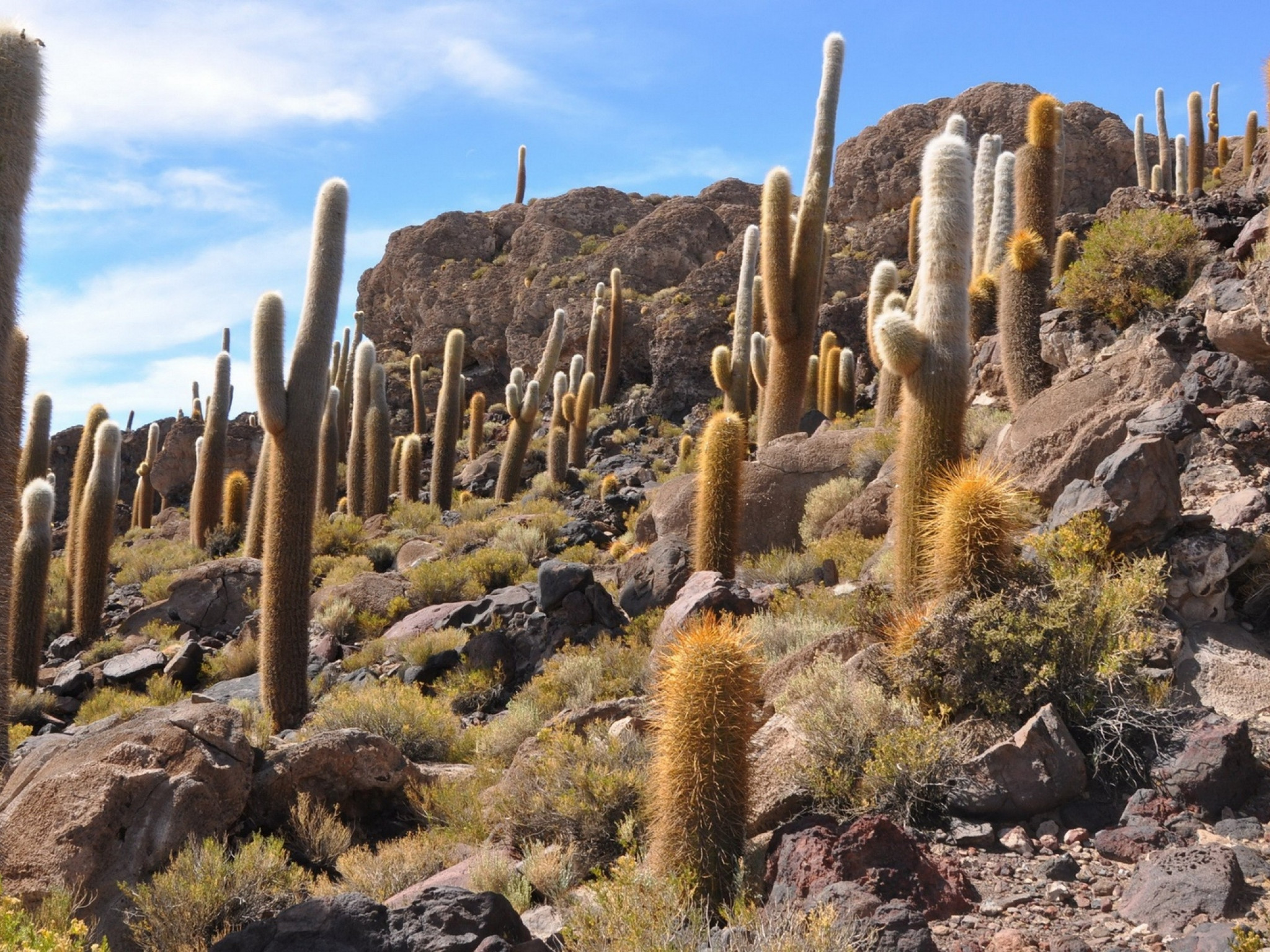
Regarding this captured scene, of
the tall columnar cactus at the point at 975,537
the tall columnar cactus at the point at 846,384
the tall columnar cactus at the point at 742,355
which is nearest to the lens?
the tall columnar cactus at the point at 975,537

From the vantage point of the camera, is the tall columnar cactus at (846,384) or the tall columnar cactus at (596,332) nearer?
the tall columnar cactus at (846,384)

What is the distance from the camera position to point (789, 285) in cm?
1491

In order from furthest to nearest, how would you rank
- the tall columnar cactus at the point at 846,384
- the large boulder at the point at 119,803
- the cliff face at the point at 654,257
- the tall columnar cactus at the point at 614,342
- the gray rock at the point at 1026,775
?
the tall columnar cactus at the point at 614,342 < the cliff face at the point at 654,257 < the tall columnar cactus at the point at 846,384 < the large boulder at the point at 119,803 < the gray rock at the point at 1026,775

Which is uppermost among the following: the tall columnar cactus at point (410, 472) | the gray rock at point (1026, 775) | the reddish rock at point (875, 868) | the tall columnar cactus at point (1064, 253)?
the tall columnar cactus at point (1064, 253)

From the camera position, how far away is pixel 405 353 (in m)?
43.6

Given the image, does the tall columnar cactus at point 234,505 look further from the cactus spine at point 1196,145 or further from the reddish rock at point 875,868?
the cactus spine at point 1196,145

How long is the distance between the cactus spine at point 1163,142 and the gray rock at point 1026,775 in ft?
87.1

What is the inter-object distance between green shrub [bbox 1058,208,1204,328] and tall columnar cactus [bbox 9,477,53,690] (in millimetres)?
13970

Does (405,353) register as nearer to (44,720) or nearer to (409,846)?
(44,720)

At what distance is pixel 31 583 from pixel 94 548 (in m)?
1.71

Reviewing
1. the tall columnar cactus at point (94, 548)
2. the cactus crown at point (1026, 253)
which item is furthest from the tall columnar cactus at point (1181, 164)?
the tall columnar cactus at point (94, 548)

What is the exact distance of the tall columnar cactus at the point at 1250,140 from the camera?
866 inches

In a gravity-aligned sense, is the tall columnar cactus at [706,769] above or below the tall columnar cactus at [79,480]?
below

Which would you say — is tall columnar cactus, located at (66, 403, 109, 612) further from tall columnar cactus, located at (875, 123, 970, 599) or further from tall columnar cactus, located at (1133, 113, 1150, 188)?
tall columnar cactus, located at (1133, 113, 1150, 188)
